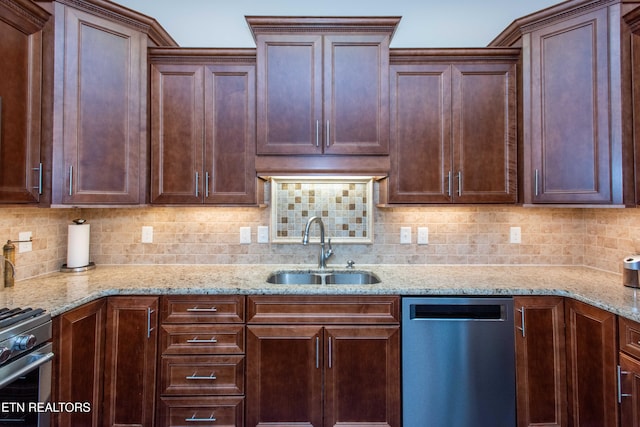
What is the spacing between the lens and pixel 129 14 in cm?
198

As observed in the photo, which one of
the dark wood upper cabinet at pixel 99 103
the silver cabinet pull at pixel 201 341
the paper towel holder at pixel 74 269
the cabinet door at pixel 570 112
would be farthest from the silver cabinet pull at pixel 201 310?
the cabinet door at pixel 570 112

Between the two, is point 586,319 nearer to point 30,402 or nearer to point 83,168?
point 30,402

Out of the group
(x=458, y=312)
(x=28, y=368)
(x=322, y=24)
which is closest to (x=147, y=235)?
(x=28, y=368)

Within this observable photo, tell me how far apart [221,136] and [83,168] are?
800mm

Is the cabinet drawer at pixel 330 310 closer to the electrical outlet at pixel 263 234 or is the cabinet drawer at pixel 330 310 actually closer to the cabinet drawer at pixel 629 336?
the electrical outlet at pixel 263 234

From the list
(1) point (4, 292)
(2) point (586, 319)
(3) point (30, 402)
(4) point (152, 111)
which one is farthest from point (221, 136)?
(2) point (586, 319)

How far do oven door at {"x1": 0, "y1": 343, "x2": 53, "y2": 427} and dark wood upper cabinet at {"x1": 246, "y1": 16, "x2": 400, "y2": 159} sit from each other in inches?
57.3

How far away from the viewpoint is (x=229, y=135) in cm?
213

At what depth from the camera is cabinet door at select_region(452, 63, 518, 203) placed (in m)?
2.11

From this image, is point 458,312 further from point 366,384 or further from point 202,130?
point 202,130

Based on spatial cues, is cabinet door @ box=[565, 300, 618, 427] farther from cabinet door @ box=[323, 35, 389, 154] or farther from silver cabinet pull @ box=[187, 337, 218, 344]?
silver cabinet pull @ box=[187, 337, 218, 344]

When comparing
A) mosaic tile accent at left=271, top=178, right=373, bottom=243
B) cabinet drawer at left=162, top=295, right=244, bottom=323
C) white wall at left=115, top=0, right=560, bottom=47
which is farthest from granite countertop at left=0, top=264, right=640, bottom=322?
white wall at left=115, top=0, right=560, bottom=47

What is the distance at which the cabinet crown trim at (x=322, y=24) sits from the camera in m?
2.01

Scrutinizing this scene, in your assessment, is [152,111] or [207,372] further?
[152,111]
